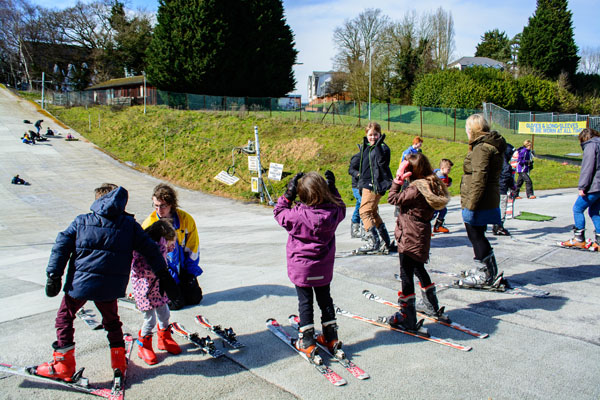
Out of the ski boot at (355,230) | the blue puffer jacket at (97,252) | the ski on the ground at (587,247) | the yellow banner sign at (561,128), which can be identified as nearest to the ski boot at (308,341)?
the blue puffer jacket at (97,252)

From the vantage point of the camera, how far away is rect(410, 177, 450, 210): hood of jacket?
3.90 metres

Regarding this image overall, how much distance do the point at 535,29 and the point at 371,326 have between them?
54178mm

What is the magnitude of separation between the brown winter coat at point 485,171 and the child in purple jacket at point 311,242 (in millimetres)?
2066

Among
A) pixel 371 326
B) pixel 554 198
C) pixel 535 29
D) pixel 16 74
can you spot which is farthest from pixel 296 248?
pixel 16 74

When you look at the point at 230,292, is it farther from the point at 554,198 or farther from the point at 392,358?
the point at 554,198

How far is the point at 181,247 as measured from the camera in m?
4.53

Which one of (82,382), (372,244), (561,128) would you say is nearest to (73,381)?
(82,382)

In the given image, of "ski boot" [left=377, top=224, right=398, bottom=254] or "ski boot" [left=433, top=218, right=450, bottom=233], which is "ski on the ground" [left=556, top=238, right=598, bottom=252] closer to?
"ski boot" [left=433, top=218, right=450, bottom=233]

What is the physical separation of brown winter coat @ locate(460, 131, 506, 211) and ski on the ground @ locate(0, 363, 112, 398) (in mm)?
4107

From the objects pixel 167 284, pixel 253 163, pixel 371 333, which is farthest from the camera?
pixel 253 163

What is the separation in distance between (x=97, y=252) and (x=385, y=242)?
4707 mm

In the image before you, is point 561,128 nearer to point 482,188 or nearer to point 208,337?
point 482,188

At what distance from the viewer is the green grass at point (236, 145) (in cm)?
1936

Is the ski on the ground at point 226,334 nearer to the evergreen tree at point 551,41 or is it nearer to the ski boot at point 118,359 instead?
the ski boot at point 118,359
